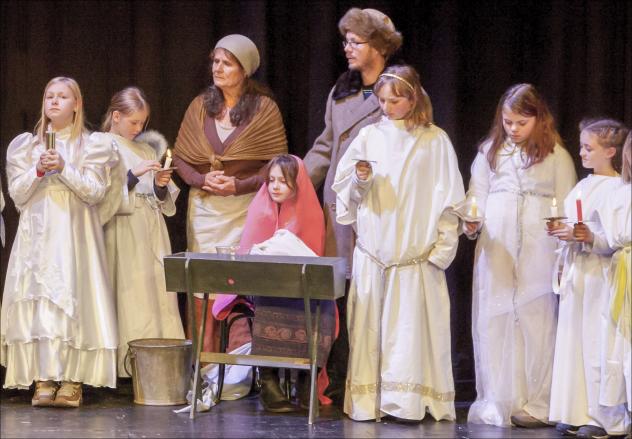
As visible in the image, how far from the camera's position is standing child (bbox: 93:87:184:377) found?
6605mm

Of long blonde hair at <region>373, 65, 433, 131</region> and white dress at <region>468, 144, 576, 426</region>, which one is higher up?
long blonde hair at <region>373, 65, 433, 131</region>

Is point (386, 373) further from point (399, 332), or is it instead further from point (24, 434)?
point (24, 434)

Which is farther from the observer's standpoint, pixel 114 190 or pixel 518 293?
pixel 114 190

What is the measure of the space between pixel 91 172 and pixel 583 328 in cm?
281

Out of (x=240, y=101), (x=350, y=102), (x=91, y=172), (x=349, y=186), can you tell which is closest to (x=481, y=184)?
(x=349, y=186)

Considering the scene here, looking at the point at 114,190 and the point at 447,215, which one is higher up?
the point at 114,190

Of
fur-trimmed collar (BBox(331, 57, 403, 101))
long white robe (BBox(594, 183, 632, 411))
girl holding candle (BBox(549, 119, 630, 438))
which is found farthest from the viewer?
fur-trimmed collar (BBox(331, 57, 403, 101))

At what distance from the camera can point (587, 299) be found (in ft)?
18.7

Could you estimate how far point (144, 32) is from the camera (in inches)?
286

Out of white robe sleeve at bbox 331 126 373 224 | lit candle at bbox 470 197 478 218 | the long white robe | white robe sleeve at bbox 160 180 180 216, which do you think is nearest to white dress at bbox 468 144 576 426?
lit candle at bbox 470 197 478 218

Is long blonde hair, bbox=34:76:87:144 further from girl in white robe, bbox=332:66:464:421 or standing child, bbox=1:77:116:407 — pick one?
girl in white robe, bbox=332:66:464:421

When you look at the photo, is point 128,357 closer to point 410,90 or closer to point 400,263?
point 400,263

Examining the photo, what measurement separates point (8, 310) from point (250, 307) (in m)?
1.35

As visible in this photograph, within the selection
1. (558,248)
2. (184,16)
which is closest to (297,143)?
(184,16)
